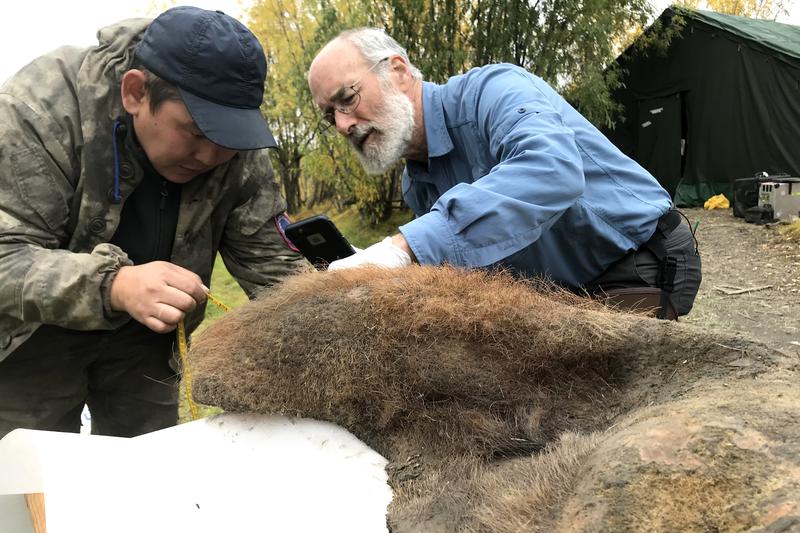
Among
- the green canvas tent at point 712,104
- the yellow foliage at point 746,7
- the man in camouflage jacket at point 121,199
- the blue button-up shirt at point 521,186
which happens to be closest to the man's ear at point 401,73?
the blue button-up shirt at point 521,186

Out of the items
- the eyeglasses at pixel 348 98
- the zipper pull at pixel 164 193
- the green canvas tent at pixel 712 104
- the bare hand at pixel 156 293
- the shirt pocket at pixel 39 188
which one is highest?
the eyeglasses at pixel 348 98

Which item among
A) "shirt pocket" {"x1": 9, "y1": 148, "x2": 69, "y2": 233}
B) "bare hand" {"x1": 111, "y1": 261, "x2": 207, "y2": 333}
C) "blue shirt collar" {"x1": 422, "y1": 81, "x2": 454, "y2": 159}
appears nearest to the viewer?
"bare hand" {"x1": 111, "y1": 261, "x2": 207, "y2": 333}

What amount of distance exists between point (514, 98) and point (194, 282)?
109 centimetres

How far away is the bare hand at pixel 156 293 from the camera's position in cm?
152

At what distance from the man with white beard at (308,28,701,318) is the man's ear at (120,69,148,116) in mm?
692

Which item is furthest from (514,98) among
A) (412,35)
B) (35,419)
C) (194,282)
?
(412,35)

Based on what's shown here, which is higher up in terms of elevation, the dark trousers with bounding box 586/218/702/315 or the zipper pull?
the zipper pull


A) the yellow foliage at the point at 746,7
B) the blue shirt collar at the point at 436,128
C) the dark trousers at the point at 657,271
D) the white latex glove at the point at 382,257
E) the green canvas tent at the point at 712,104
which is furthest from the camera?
the yellow foliage at the point at 746,7

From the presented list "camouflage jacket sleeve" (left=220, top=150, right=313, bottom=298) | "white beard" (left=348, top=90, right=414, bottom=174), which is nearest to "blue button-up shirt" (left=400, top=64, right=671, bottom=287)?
"white beard" (left=348, top=90, right=414, bottom=174)

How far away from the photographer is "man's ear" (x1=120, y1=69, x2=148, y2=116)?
1.88 metres

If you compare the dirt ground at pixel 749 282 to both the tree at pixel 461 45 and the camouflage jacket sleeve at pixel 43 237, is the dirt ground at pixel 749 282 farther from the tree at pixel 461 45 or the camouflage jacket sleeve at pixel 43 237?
the camouflage jacket sleeve at pixel 43 237

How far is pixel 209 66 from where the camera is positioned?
1791 millimetres

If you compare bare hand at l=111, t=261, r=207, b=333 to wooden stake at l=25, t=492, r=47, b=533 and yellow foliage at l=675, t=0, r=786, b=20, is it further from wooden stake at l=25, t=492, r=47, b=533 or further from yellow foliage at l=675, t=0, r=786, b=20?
yellow foliage at l=675, t=0, r=786, b=20

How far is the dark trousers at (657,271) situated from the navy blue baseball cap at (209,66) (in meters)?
1.26
